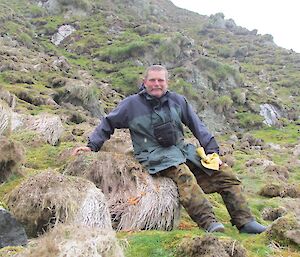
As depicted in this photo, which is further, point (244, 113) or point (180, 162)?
point (244, 113)

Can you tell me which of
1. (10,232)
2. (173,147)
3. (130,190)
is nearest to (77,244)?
(10,232)

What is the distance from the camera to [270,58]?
4395 inches

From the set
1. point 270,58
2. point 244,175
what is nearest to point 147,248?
point 244,175

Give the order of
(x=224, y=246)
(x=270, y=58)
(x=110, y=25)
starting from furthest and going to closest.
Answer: (x=270, y=58), (x=110, y=25), (x=224, y=246)

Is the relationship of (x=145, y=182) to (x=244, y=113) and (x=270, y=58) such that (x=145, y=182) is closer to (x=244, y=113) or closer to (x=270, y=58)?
(x=244, y=113)

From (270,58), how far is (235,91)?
40.7 m

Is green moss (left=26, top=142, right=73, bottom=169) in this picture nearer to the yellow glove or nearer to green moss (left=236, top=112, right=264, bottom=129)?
the yellow glove

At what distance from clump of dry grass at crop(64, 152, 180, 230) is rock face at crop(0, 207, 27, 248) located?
2.12 m

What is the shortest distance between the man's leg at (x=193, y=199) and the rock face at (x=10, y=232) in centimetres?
293

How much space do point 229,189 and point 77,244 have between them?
4725 mm

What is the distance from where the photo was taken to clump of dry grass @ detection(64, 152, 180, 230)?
7896mm

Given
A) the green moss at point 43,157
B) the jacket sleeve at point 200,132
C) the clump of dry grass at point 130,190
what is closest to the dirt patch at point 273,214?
the jacket sleeve at point 200,132

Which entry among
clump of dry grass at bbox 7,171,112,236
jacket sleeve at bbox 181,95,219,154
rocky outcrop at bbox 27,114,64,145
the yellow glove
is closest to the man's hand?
clump of dry grass at bbox 7,171,112,236

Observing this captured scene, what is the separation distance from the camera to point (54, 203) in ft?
22.7
